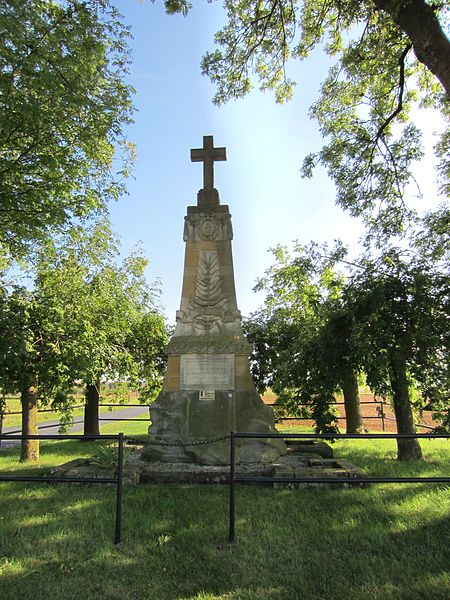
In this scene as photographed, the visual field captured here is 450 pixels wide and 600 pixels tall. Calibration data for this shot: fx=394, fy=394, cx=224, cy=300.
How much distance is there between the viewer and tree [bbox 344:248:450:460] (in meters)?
7.44

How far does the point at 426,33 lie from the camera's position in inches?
213

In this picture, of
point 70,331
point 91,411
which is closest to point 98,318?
point 70,331

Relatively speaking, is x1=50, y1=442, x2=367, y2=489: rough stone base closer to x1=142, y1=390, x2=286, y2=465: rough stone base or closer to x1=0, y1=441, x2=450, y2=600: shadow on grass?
x1=142, y1=390, x2=286, y2=465: rough stone base


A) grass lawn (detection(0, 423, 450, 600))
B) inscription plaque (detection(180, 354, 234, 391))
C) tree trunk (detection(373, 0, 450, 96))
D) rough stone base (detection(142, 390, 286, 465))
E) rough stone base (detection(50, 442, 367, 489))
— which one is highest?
tree trunk (detection(373, 0, 450, 96))

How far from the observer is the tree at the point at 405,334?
7.44 meters

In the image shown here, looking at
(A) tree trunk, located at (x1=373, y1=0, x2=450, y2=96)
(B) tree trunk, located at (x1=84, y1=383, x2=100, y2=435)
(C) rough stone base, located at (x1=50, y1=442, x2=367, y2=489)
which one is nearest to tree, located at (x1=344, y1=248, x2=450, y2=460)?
(C) rough stone base, located at (x1=50, y1=442, x2=367, y2=489)

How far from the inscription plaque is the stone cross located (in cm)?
379

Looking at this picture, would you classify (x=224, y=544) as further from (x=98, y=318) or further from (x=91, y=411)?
(x=91, y=411)

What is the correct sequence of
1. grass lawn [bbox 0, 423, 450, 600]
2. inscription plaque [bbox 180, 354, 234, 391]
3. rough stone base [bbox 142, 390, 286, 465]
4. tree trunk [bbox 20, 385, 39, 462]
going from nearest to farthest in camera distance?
grass lawn [bbox 0, 423, 450, 600], rough stone base [bbox 142, 390, 286, 465], inscription plaque [bbox 180, 354, 234, 391], tree trunk [bbox 20, 385, 39, 462]

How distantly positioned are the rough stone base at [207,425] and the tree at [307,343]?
5.99 feet

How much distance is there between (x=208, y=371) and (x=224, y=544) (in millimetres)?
3920


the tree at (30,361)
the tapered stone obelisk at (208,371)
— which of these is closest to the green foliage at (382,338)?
the tapered stone obelisk at (208,371)

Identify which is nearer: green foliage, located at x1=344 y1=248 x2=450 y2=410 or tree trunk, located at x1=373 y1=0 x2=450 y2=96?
tree trunk, located at x1=373 y1=0 x2=450 y2=96

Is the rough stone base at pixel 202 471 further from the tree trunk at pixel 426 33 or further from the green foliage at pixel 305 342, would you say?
the tree trunk at pixel 426 33
